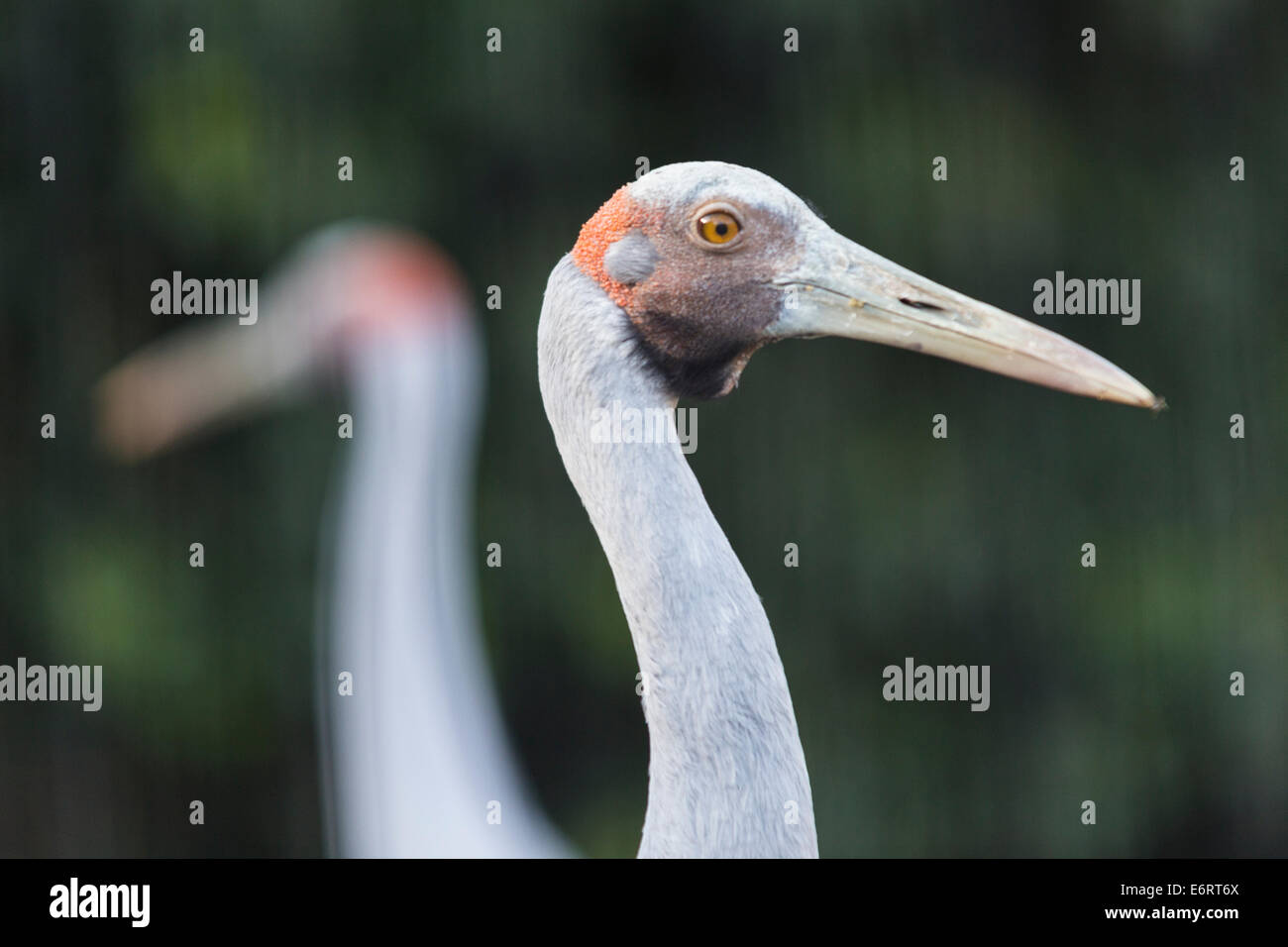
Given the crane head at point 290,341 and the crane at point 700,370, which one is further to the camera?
the crane head at point 290,341

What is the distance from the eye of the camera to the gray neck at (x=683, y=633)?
1171 mm

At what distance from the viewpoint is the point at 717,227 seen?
1.20 metres

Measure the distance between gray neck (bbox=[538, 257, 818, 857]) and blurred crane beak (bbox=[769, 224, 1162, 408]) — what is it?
0.50 feet

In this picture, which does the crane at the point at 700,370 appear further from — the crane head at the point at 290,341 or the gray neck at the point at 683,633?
the crane head at the point at 290,341

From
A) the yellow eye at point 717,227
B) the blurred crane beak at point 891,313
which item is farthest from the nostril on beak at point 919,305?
the yellow eye at point 717,227

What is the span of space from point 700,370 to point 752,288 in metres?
0.08

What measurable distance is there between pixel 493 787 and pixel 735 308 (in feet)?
1.94

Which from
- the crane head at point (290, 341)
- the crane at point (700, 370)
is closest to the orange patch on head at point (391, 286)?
the crane head at point (290, 341)

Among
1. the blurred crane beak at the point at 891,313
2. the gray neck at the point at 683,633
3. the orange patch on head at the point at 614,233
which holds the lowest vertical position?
the gray neck at the point at 683,633

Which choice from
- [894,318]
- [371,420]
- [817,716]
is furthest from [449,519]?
[817,716]

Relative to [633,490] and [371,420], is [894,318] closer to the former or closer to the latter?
[633,490]

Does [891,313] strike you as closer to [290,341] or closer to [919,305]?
[919,305]

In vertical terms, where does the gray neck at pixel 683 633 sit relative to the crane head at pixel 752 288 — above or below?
below

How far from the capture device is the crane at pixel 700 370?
3.85 ft
